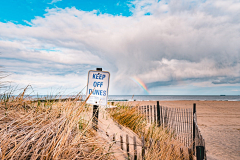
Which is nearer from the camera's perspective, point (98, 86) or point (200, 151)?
point (200, 151)

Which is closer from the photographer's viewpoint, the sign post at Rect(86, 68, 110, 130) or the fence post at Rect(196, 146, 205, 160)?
the fence post at Rect(196, 146, 205, 160)

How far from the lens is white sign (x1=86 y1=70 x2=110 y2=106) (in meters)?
4.05

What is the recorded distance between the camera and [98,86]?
13.4ft

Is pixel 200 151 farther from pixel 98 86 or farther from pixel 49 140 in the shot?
pixel 49 140

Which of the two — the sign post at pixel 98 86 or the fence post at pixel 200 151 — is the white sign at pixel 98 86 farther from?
the fence post at pixel 200 151

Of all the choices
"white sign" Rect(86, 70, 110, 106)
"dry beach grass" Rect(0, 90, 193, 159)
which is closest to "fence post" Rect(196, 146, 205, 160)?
"dry beach grass" Rect(0, 90, 193, 159)

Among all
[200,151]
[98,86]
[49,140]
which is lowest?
[200,151]

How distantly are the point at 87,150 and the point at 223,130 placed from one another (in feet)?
34.9

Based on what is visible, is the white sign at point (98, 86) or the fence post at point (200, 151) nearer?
the fence post at point (200, 151)

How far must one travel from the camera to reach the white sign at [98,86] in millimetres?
4051

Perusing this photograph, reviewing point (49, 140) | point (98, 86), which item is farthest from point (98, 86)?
point (49, 140)

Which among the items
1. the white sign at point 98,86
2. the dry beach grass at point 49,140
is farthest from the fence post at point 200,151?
the white sign at point 98,86

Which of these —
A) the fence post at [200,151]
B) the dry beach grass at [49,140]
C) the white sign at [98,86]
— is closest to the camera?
the dry beach grass at [49,140]

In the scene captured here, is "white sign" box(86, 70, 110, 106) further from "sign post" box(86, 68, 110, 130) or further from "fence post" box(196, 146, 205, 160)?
"fence post" box(196, 146, 205, 160)
